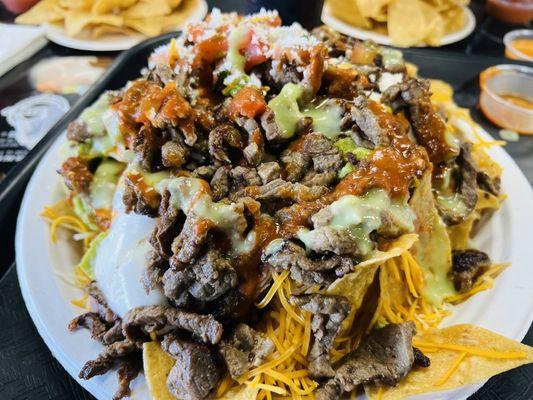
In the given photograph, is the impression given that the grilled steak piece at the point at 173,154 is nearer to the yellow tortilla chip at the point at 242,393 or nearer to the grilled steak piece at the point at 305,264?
the grilled steak piece at the point at 305,264

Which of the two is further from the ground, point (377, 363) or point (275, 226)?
point (275, 226)

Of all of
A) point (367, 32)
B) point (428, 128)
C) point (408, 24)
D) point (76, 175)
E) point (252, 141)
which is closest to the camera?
point (252, 141)

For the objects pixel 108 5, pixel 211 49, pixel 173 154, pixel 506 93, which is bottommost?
pixel 506 93

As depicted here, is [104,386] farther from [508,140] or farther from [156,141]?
[508,140]

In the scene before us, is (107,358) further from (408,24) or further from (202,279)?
(408,24)

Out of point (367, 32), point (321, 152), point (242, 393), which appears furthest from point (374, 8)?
point (242, 393)
